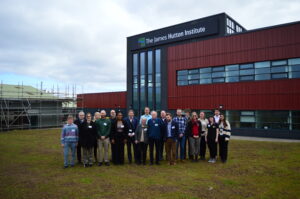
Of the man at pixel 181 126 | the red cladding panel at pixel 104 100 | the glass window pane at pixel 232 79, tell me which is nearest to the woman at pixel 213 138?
the man at pixel 181 126

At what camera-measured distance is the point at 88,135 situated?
7.68 m

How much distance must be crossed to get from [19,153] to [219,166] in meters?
8.31

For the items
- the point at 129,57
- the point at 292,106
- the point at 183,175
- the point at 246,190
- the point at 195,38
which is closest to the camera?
the point at 246,190

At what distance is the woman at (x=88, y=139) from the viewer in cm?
766

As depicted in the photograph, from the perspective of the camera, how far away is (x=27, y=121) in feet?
75.8

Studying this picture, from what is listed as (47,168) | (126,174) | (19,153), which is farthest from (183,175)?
(19,153)

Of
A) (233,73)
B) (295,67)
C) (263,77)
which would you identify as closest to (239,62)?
(233,73)

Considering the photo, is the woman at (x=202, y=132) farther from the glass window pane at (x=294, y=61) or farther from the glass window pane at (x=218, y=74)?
the glass window pane at (x=218, y=74)

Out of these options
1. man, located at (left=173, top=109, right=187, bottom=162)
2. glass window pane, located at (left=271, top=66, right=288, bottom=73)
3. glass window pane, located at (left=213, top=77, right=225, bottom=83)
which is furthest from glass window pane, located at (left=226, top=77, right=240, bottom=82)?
man, located at (left=173, top=109, right=187, bottom=162)

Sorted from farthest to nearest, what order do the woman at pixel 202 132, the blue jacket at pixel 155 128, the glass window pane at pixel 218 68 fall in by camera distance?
the glass window pane at pixel 218 68 → the woman at pixel 202 132 → the blue jacket at pixel 155 128

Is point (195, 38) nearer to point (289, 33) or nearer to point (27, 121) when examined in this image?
point (289, 33)

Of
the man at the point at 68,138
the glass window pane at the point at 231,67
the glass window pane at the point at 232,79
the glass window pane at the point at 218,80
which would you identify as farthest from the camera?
the glass window pane at the point at 218,80

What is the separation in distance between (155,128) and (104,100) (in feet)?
86.2

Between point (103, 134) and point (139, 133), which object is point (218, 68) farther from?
point (103, 134)
